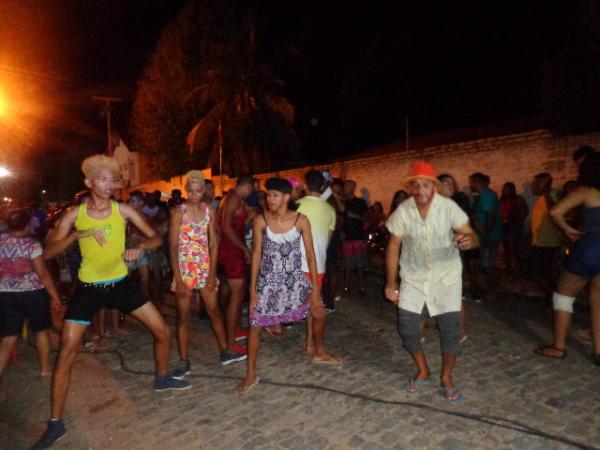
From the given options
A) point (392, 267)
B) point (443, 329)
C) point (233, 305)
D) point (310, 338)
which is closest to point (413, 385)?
point (443, 329)

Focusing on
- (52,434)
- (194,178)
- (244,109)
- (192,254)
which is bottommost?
(52,434)

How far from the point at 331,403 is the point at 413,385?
0.78 m

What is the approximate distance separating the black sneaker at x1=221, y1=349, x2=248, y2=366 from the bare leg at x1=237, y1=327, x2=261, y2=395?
2.19ft

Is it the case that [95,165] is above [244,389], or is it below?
above

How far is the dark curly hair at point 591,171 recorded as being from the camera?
4330 mm

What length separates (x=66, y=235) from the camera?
356 cm

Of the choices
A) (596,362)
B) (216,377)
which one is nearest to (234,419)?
(216,377)

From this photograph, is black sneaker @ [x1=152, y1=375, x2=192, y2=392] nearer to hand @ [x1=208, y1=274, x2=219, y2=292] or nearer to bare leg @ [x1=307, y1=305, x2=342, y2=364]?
hand @ [x1=208, y1=274, x2=219, y2=292]

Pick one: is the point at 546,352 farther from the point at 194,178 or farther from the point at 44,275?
the point at 44,275

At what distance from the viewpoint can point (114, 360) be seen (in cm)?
516

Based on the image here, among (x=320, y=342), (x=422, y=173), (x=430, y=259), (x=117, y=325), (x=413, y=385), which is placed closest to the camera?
(x=422, y=173)

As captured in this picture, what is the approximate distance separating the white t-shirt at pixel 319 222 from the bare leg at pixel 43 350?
2926 mm

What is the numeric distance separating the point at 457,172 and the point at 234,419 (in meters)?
9.18

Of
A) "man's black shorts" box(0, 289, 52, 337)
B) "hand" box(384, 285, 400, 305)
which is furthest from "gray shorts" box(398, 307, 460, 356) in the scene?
"man's black shorts" box(0, 289, 52, 337)
